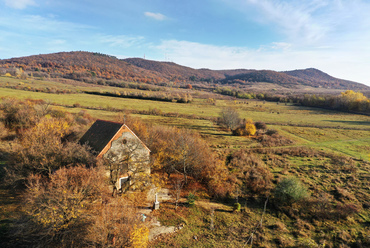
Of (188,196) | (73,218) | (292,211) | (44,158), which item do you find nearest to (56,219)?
(73,218)

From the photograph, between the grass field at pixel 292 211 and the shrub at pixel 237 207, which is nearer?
the grass field at pixel 292 211

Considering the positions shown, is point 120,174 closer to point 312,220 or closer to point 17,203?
point 17,203

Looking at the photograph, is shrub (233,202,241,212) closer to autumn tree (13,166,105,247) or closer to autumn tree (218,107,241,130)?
autumn tree (13,166,105,247)

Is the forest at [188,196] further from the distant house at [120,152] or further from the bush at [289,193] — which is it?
the distant house at [120,152]

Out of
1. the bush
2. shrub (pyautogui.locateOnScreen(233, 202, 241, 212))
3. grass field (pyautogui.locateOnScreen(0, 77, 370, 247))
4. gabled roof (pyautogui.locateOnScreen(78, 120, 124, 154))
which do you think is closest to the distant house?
gabled roof (pyautogui.locateOnScreen(78, 120, 124, 154))

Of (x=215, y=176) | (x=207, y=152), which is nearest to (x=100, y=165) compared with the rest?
(x=215, y=176)

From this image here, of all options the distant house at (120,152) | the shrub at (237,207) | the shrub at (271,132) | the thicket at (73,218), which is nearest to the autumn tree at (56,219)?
the thicket at (73,218)

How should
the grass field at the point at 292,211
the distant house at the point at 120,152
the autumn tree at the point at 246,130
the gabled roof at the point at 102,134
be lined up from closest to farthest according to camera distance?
the grass field at the point at 292,211, the distant house at the point at 120,152, the gabled roof at the point at 102,134, the autumn tree at the point at 246,130

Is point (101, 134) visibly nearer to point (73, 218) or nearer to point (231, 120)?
point (73, 218)
